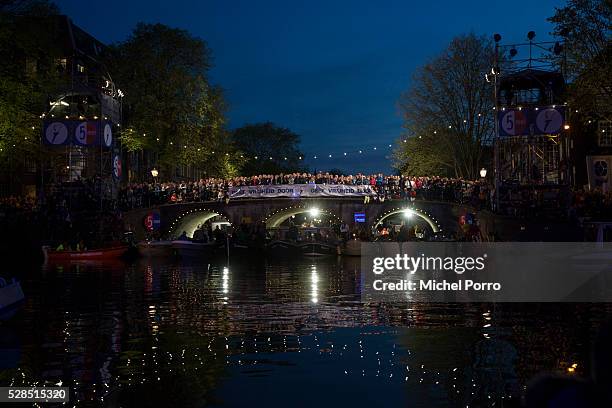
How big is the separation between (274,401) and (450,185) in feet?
142

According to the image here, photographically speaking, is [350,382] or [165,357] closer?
[350,382]

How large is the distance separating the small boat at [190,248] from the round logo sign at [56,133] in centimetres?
872

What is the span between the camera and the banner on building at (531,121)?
41688 millimetres

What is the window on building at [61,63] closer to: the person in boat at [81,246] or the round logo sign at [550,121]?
the person in boat at [81,246]

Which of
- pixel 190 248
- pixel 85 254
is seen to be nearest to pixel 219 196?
pixel 190 248

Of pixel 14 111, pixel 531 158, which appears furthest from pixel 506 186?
pixel 14 111

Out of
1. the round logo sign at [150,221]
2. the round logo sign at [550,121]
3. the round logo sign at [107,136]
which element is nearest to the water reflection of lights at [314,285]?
the round logo sign at [550,121]

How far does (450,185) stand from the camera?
170ft

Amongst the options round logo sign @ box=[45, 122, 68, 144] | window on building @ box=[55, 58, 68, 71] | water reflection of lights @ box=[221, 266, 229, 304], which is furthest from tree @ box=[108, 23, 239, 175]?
water reflection of lights @ box=[221, 266, 229, 304]

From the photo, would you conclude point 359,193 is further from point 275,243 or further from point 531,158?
point 531,158

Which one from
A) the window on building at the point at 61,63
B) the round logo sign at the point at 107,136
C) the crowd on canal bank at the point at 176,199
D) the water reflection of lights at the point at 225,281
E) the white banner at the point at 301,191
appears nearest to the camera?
the water reflection of lights at the point at 225,281

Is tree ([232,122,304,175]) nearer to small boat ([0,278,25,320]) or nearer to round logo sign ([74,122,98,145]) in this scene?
round logo sign ([74,122,98,145])

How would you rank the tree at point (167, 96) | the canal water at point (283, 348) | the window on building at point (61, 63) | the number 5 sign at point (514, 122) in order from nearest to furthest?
the canal water at point (283, 348) < the number 5 sign at point (514, 122) < the window on building at point (61, 63) < the tree at point (167, 96)

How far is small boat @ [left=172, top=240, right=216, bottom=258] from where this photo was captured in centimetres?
4662
